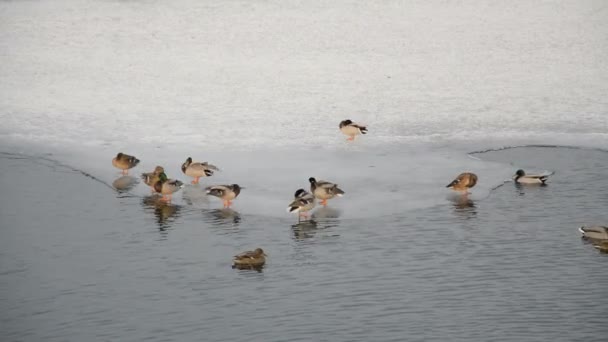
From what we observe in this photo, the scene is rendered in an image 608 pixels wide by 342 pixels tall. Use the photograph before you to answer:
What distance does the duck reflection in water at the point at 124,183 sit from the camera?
55.4 feet

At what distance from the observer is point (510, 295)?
11617 mm

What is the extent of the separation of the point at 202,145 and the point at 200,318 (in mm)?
8438

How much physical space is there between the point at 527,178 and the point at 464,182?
1.27 meters

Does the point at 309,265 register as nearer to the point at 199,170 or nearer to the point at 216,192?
the point at 216,192

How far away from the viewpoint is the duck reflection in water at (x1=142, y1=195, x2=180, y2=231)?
584 inches

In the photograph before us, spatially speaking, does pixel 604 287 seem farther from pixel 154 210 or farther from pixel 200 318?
pixel 154 210

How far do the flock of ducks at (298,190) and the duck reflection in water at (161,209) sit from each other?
0.51 feet

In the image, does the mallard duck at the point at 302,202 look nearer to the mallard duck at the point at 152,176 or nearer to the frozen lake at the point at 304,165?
the frozen lake at the point at 304,165

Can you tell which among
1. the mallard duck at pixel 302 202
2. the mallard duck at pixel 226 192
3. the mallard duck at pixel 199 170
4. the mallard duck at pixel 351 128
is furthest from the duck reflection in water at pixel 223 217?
the mallard duck at pixel 351 128

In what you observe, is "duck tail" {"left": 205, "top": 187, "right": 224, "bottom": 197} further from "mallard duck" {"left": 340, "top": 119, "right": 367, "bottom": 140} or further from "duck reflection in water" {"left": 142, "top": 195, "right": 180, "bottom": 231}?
"mallard duck" {"left": 340, "top": 119, "right": 367, "bottom": 140}

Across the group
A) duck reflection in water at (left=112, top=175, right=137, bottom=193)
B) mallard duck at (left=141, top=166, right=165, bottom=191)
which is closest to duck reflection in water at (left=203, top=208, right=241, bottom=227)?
mallard duck at (left=141, top=166, right=165, bottom=191)

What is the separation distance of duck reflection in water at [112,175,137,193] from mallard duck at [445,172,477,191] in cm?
550

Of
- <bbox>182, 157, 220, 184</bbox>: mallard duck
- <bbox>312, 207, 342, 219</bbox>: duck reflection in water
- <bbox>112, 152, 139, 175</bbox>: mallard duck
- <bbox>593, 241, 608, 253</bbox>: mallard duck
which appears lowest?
<bbox>593, 241, 608, 253</bbox>: mallard duck

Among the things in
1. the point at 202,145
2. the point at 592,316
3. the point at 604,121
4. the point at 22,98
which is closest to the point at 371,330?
the point at 592,316
